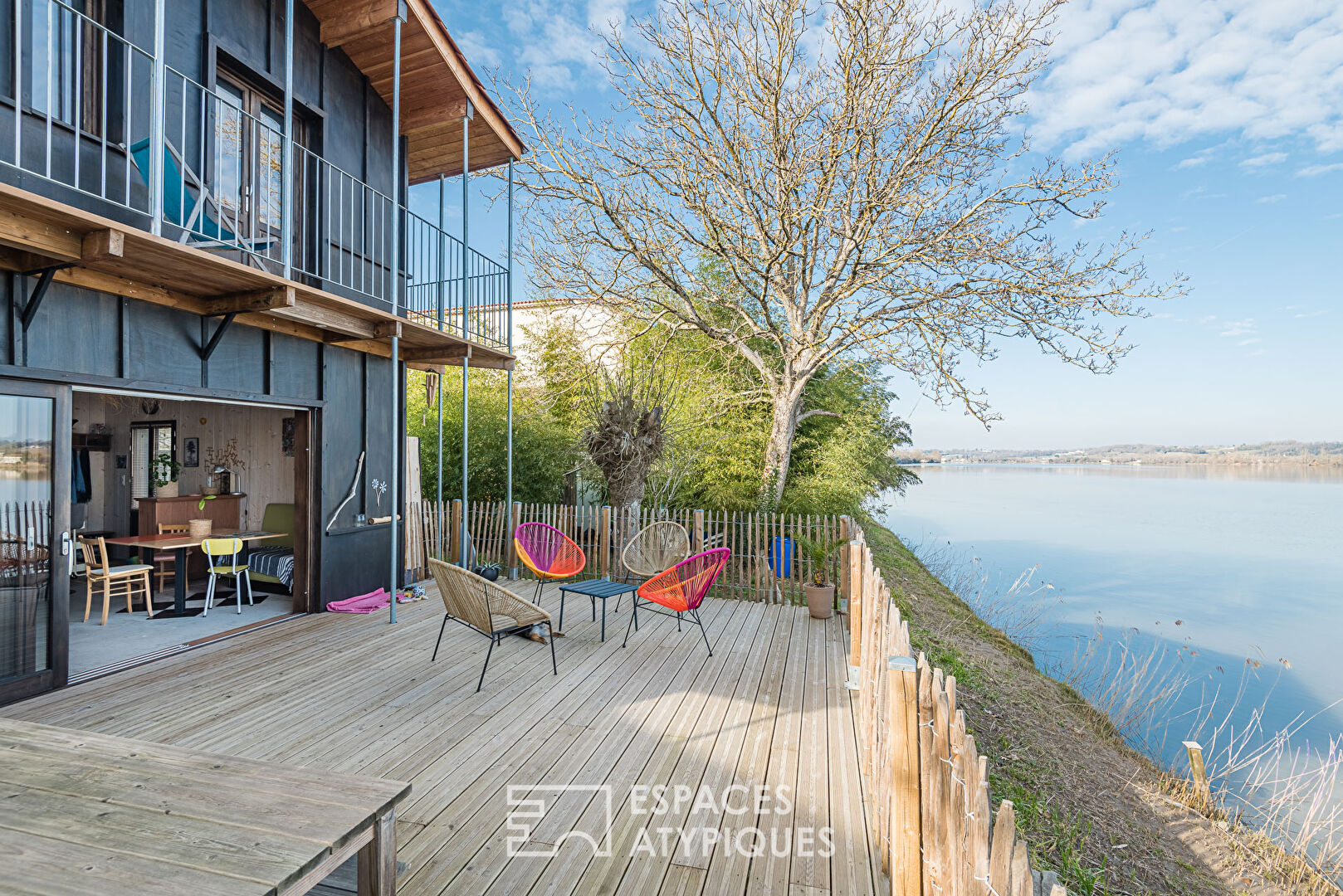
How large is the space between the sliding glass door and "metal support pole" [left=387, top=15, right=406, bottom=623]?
218 cm

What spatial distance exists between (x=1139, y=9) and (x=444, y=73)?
30.7ft

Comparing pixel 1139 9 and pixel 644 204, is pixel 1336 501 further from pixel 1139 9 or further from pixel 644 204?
pixel 644 204

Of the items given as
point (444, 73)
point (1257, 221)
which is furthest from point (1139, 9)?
point (1257, 221)

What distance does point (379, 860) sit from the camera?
1.71 meters

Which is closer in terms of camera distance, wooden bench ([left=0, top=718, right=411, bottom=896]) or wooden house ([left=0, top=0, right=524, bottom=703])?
wooden bench ([left=0, top=718, right=411, bottom=896])

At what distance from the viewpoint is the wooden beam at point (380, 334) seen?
5.89m

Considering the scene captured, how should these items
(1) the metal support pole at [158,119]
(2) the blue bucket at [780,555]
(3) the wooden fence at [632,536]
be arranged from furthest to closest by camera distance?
(3) the wooden fence at [632,536], (2) the blue bucket at [780,555], (1) the metal support pole at [158,119]

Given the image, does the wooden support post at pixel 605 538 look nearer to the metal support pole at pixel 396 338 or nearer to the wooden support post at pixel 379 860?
the metal support pole at pixel 396 338

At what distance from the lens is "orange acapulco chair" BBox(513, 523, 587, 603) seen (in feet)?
19.9

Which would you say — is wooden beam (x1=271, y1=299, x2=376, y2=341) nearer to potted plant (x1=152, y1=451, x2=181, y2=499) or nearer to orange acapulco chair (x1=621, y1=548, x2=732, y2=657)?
orange acapulco chair (x1=621, y1=548, x2=732, y2=657)

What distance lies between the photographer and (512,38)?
1162cm

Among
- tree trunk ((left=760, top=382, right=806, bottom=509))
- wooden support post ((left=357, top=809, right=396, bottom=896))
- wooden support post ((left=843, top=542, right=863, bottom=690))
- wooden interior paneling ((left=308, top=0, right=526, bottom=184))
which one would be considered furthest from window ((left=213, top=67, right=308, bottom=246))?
tree trunk ((left=760, top=382, right=806, bottom=509))

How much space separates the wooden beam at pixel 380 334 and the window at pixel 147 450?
4.47 meters

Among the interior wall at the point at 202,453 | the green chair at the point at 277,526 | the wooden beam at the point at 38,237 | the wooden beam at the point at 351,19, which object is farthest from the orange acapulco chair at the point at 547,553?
the wooden beam at the point at 351,19
